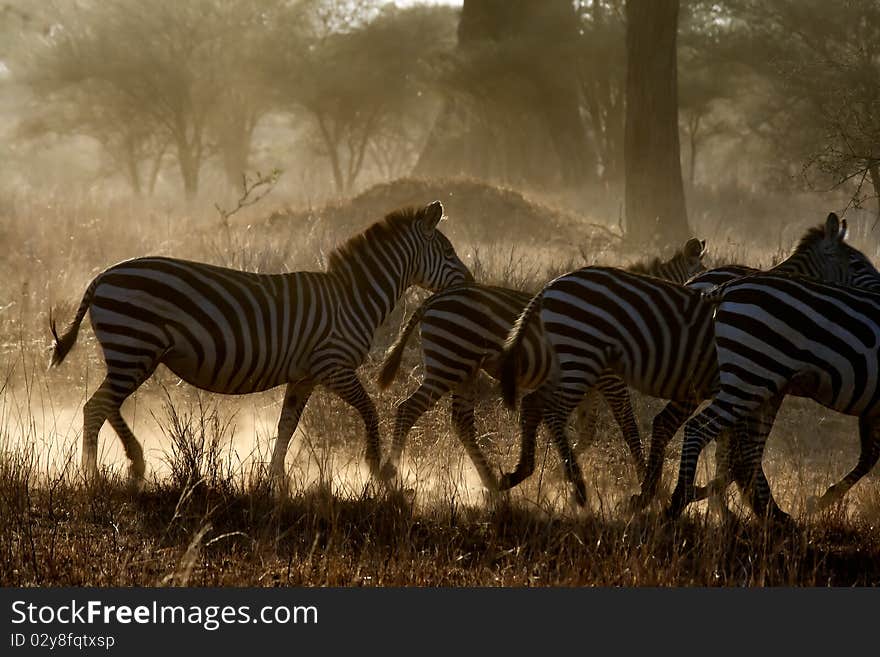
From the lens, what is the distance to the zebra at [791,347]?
5.71 metres

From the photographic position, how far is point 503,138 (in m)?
30.2

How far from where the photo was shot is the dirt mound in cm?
1534

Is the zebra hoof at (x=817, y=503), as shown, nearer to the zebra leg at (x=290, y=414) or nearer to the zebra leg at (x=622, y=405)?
the zebra leg at (x=622, y=405)

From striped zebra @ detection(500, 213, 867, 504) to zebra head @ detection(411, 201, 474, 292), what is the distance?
122 cm

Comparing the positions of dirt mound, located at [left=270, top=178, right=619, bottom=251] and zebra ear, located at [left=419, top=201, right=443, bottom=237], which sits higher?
dirt mound, located at [left=270, top=178, right=619, bottom=251]

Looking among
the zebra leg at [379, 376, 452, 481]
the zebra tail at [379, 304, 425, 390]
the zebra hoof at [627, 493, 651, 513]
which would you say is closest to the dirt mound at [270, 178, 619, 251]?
the zebra tail at [379, 304, 425, 390]

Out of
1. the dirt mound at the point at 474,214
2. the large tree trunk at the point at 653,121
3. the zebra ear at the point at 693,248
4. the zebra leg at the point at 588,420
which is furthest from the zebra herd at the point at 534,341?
the large tree trunk at the point at 653,121

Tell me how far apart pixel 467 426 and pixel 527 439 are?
797mm

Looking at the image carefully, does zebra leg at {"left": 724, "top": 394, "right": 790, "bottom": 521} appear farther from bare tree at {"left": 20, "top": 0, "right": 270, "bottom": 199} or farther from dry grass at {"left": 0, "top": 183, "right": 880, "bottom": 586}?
bare tree at {"left": 20, "top": 0, "right": 270, "bottom": 199}

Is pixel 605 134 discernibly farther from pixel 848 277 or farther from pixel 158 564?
pixel 158 564

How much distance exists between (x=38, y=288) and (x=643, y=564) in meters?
8.41

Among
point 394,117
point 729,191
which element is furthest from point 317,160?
point 729,191

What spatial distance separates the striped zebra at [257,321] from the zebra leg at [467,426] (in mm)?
675

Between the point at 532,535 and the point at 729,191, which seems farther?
the point at 729,191
